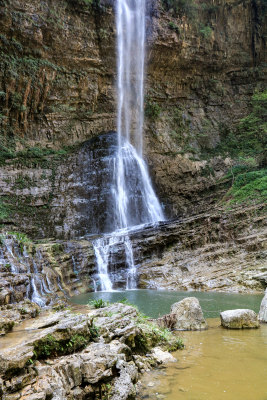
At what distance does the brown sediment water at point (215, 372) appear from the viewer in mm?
3678

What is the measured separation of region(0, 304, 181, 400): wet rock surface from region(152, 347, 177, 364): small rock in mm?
49

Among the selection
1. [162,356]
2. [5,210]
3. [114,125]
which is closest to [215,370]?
[162,356]

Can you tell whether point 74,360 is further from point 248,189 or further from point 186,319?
point 248,189

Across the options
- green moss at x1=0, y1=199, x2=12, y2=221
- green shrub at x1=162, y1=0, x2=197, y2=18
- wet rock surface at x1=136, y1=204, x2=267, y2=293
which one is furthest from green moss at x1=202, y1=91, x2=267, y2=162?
green moss at x1=0, y1=199, x2=12, y2=221

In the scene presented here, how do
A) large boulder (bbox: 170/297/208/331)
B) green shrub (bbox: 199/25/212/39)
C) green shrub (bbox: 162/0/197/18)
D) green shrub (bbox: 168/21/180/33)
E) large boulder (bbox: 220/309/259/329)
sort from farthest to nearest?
1. green shrub (bbox: 199/25/212/39)
2. green shrub (bbox: 162/0/197/18)
3. green shrub (bbox: 168/21/180/33)
4. large boulder (bbox: 170/297/208/331)
5. large boulder (bbox: 220/309/259/329)

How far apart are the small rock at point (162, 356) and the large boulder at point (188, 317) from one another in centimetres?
194

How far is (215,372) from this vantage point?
4.29 m

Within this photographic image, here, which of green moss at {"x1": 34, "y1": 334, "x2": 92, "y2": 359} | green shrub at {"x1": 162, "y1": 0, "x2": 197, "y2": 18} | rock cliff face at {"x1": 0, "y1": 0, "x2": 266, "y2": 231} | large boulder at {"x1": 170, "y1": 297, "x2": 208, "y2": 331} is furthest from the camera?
green shrub at {"x1": 162, "y1": 0, "x2": 197, "y2": 18}

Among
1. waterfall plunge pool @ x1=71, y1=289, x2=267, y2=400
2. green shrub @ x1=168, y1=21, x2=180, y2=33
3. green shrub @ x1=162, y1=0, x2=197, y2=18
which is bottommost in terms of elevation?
waterfall plunge pool @ x1=71, y1=289, x2=267, y2=400

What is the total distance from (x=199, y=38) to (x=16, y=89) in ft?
56.9

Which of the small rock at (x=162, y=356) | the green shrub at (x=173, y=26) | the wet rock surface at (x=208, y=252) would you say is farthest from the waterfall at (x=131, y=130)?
the small rock at (x=162, y=356)

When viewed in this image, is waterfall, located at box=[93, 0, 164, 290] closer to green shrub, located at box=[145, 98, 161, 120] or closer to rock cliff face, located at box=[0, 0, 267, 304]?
green shrub, located at box=[145, 98, 161, 120]

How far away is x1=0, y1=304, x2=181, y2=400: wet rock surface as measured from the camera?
321cm

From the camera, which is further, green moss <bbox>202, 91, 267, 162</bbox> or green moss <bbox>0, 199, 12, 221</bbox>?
green moss <bbox>202, 91, 267, 162</bbox>
